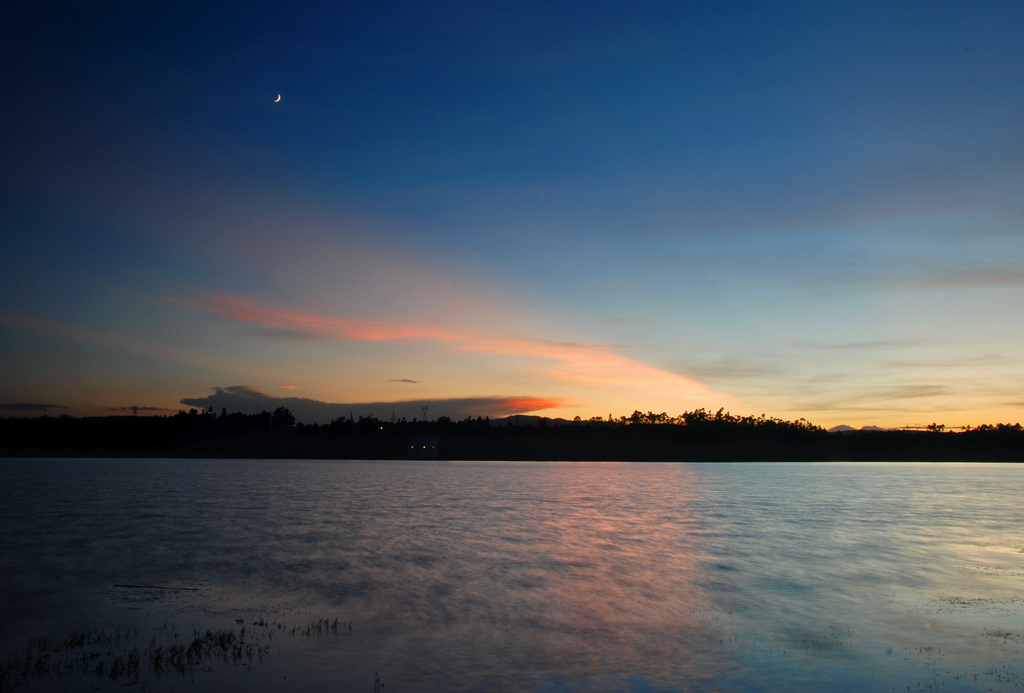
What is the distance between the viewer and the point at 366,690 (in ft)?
45.4

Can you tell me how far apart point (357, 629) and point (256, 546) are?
1920 cm

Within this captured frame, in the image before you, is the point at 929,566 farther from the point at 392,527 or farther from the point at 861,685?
the point at 392,527

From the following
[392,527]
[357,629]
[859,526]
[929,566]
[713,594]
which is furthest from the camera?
[859,526]

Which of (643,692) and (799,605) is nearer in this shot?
(643,692)

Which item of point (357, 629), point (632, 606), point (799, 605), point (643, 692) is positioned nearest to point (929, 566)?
point (799, 605)

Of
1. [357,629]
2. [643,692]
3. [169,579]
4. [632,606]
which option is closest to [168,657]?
[357,629]

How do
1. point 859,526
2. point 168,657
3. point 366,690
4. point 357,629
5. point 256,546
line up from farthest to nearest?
point 859,526
point 256,546
point 357,629
point 168,657
point 366,690

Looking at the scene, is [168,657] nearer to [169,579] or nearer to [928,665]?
[169,579]

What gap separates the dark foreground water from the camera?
15117mm

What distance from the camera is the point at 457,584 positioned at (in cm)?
2658

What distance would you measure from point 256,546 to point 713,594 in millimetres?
23324

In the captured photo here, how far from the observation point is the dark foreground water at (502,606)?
49.6ft

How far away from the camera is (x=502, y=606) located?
74.6ft

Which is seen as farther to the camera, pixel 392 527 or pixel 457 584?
pixel 392 527
